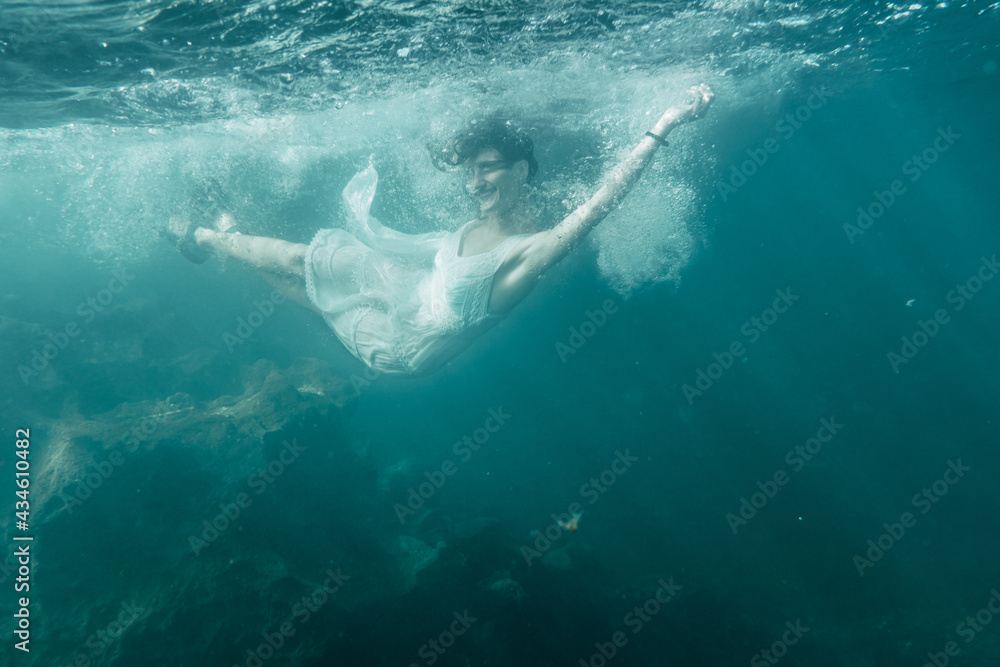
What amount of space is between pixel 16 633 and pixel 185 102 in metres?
10.5

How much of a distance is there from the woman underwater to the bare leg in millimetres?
18

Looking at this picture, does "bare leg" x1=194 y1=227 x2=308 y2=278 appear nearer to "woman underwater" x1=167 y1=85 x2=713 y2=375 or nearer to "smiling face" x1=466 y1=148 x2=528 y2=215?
"woman underwater" x1=167 y1=85 x2=713 y2=375

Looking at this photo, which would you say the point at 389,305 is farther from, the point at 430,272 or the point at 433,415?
the point at 433,415

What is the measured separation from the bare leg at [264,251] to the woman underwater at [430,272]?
0.02 meters

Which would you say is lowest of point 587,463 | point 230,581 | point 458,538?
point 587,463

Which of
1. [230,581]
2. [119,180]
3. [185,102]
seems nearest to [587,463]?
[230,581]

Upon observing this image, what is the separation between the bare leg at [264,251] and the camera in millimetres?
5305

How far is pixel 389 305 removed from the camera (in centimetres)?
525

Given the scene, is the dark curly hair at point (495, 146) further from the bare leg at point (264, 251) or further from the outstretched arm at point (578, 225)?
A: the bare leg at point (264, 251)

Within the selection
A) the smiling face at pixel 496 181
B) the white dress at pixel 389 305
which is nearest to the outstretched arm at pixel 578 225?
the white dress at pixel 389 305

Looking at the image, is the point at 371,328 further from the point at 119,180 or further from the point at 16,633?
the point at 119,180

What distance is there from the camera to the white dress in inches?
196

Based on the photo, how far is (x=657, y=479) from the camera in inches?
501

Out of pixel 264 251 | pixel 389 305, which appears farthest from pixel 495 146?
pixel 264 251
